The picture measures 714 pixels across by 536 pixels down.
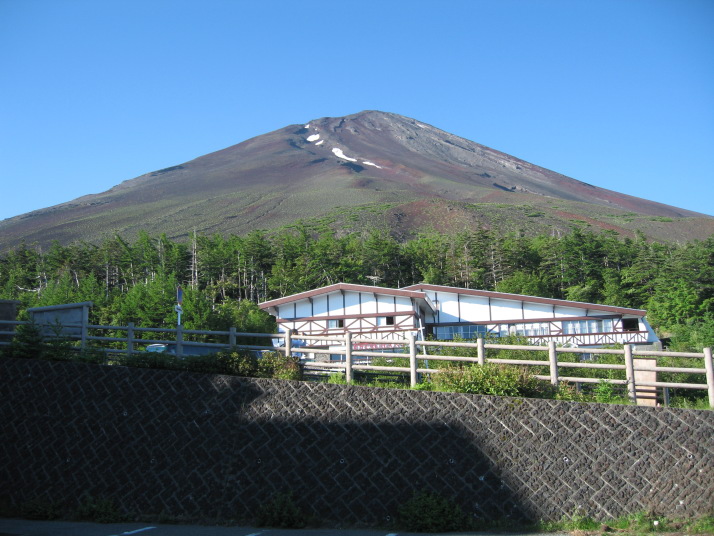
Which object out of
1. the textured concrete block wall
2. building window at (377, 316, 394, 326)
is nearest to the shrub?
the textured concrete block wall

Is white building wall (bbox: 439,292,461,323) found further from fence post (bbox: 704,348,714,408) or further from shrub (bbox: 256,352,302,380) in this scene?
fence post (bbox: 704,348,714,408)

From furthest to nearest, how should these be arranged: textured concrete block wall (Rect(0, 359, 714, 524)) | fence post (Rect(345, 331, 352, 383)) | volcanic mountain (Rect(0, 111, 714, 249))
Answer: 1. volcanic mountain (Rect(0, 111, 714, 249))
2. fence post (Rect(345, 331, 352, 383))
3. textured concrete block wall (Rect(0, 359, 714, 524))

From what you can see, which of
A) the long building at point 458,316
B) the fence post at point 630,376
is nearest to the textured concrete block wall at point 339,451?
the fence post at point 630,376

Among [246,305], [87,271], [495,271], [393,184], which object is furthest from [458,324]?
[393,184]

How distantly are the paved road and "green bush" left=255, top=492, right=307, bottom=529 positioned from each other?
22 cm

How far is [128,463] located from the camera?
11.9m

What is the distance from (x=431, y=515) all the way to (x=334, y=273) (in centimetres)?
5195

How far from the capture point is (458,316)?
37188 millimetres

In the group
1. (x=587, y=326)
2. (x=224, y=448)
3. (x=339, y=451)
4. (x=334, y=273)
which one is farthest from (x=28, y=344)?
(x=334, y=273)

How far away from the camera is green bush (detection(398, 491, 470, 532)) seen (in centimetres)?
1016

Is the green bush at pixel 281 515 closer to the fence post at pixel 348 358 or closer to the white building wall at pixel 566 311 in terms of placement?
the fence post at pixel 348 358

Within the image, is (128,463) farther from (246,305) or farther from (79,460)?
(246,305)

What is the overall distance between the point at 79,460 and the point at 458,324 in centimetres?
2747

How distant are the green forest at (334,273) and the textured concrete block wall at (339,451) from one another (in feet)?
114
